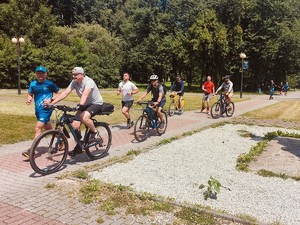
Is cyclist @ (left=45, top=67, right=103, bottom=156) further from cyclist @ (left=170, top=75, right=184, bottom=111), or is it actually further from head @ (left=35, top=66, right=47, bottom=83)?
cyclist @ (left=170, top=75, right=184, bottom=111)

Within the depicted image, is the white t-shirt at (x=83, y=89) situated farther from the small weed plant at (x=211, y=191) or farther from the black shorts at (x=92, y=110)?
the small weed plant at (x=211, y=191)

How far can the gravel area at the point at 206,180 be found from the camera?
465cm

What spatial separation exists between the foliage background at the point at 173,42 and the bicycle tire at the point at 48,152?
29396mm

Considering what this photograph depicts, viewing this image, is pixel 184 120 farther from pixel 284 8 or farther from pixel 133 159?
pixel 284 8

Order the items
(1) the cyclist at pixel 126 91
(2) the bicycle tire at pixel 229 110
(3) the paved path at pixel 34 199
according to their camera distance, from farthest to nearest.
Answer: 1. (2) the bicycle tire at pixel 229 110
2. (1) the cyclist at pixel 126 91
3. (3) the paved path at pixel 34 199

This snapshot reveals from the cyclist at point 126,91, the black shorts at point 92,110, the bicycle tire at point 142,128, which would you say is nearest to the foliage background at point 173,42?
the cyclist at point 126,91

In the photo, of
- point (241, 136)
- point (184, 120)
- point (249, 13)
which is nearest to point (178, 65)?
point (249, 13)

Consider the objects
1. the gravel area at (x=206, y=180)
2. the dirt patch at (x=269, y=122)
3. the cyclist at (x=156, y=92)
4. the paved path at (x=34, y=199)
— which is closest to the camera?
the paved path at (x=34, y=199)

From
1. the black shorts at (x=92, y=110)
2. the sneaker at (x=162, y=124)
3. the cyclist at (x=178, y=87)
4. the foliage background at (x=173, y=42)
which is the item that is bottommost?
the sneaker at (x=162, y=124)

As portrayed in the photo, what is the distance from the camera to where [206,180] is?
590cm

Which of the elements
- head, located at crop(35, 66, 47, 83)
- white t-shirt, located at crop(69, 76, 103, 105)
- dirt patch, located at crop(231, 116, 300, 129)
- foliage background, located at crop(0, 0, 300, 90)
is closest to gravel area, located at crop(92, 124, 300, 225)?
white t-shirt, located at crop(69, 76, 103, 105)

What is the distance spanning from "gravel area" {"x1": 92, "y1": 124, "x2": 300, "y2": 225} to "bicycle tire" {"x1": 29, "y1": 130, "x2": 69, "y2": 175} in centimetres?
84

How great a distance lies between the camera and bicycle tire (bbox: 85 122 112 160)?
276 inches

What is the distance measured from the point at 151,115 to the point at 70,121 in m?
3.58
